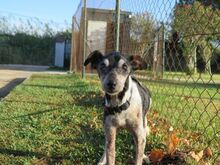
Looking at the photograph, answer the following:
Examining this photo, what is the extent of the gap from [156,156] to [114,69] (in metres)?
0.91

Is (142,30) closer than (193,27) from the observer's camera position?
No

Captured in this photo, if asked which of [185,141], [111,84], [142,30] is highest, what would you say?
[142,30]

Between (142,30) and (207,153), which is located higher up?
(142,30)

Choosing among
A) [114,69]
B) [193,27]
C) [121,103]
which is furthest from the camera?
[193,27]

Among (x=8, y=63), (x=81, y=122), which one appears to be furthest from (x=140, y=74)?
(x=8, y=63)

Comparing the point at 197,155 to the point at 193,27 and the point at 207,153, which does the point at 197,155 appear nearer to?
the point at 207,153

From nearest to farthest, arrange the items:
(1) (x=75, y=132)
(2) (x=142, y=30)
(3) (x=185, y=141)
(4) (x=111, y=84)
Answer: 1. (4) (x=111, y=84)
2. (3) (x=185, y=141)
3. (1) (x=75, y=132)
4. (2) (x=142, y=30)

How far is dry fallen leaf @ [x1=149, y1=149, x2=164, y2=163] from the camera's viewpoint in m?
4.12

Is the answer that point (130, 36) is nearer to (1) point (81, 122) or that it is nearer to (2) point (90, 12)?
(1) point (81, 122)

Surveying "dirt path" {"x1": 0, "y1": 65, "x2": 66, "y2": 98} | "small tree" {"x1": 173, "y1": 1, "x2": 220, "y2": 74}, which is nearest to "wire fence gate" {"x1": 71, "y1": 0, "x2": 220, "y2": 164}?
"small tree" {"x1": 173, "y1": 1, "x2": 220, "y2": 74}

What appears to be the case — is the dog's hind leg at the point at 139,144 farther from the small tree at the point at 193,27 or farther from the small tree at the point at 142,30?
the small tree at the point at 142,30

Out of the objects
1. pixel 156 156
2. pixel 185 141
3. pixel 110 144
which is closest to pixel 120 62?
pixel 110 144

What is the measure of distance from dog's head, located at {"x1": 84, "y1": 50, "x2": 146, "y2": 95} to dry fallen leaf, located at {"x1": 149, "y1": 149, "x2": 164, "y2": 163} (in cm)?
75

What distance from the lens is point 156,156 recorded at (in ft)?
13.6
